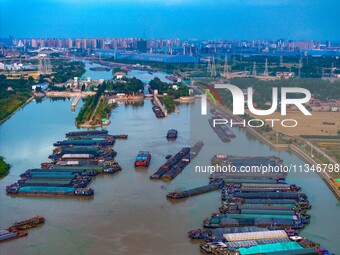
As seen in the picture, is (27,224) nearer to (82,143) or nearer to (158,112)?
(82,143)

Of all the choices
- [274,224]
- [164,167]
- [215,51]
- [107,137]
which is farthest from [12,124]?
[215,51]

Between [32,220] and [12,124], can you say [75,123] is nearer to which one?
[12,124]

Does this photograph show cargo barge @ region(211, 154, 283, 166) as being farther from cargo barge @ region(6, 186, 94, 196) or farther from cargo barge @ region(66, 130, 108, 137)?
cargo barge @ region(66, 130, 108, 137)

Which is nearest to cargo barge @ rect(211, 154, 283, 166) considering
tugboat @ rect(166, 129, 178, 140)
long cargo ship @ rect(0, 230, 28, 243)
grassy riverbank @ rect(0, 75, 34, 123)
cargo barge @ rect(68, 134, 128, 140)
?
tugboat @ rect(166, 129, 178, 140)

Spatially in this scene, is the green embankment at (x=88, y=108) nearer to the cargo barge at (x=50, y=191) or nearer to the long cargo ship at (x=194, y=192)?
the cargo barge at (x=50, y=191)

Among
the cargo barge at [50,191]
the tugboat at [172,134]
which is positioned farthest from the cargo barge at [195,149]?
the cargo barge at [50,191]

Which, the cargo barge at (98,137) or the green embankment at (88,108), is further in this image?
the green embankment at (88,108)
